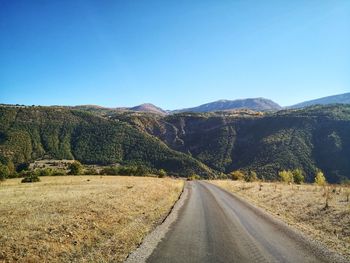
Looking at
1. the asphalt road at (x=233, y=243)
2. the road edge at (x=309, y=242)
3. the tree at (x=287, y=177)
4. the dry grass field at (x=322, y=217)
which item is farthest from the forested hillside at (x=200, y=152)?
the asphalt road at (x=233, y=243)

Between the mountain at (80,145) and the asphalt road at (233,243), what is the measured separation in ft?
428

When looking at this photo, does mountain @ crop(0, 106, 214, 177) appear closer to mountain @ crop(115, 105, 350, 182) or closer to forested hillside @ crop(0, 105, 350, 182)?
forested hillside @ crop(0, 105, 350, 182)

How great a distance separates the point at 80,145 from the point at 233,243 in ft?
570

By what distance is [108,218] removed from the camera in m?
18.5

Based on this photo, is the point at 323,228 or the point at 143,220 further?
the point at 143,220

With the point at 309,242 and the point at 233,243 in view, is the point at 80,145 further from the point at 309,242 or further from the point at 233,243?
the point at 309,242

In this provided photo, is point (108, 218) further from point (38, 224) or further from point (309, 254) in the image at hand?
point (309, 254)

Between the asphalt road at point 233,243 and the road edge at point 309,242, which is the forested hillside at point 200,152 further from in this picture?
the asphalt road at point 233,243

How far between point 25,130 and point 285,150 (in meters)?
133

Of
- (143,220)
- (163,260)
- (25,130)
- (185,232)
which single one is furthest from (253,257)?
(25,130)

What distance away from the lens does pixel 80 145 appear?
178875 millimetres

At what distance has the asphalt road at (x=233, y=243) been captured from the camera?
1161 cm

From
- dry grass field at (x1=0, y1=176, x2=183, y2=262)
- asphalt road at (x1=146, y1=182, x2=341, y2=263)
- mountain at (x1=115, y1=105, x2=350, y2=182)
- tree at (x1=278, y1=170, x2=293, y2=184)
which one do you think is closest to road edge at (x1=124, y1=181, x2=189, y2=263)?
asphalt road at (x1=146, y1=182, x2=341, y2=263)

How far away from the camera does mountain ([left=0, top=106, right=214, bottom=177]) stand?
155125 millimetres
